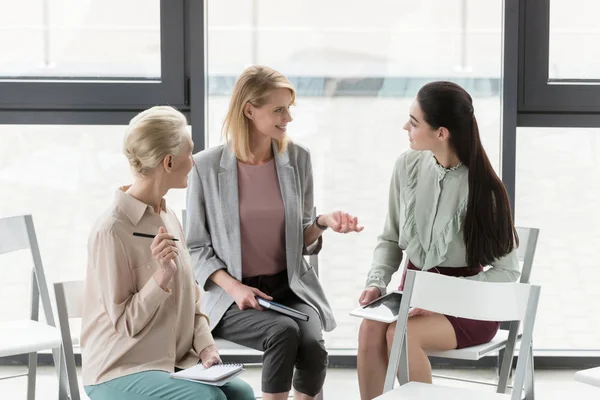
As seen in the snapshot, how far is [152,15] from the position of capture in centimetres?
353

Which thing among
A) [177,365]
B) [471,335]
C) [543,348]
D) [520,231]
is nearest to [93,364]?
[177,365]

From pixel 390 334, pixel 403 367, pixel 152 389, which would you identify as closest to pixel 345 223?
pixel 390 334

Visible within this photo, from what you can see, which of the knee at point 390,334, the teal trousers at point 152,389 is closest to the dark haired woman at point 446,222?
the knee at point 390,334

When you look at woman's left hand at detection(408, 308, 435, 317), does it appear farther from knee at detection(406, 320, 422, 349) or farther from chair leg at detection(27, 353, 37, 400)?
chair leg at detection(27, 353, 37, 400)

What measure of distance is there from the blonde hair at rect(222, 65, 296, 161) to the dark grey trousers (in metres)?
0.56

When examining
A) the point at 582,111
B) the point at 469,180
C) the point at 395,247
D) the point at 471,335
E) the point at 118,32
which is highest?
the point at 118,32

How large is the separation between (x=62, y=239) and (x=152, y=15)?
111cm

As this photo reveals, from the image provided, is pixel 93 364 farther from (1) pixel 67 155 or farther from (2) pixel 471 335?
(1) pixel 67 155

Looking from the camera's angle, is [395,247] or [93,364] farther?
[395,247]

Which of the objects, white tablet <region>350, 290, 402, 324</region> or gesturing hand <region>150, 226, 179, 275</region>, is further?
white tablet <region>350, 290, 402, 324</region>

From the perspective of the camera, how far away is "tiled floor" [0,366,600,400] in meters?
3.39

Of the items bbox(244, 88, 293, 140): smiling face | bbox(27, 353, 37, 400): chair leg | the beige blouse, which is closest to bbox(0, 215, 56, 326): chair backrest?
bbox(27, 353, 37, 400): chair leg

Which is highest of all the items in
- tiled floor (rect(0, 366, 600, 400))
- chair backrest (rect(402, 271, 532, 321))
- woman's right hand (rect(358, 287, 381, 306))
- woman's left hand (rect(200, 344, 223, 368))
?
chair backrest (rect(402, 271, 532, 321))

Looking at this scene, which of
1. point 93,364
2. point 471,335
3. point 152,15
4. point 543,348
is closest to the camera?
point 93,364
